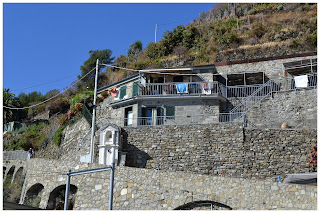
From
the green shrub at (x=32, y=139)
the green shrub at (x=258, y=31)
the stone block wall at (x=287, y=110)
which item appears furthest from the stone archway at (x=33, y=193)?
the green shrub at (x=258, y=31)

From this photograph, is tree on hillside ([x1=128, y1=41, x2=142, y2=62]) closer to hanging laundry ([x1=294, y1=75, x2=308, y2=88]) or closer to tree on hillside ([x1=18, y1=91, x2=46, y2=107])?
tree on hillside ([x1=18, y1=91, x2=46, y2=107])

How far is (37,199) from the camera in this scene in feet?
67.6

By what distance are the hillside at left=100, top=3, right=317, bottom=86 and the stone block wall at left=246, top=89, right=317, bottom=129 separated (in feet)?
30.5

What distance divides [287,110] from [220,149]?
506cm

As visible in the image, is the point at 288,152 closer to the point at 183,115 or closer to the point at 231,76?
the point at 183,115

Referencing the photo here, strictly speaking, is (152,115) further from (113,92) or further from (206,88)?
(206,88)

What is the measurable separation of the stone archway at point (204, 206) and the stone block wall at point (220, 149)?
511cm

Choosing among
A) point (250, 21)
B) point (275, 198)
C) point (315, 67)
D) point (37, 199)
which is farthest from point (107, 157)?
point (250, 21)

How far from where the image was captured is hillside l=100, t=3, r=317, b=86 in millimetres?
35062

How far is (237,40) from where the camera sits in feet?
129

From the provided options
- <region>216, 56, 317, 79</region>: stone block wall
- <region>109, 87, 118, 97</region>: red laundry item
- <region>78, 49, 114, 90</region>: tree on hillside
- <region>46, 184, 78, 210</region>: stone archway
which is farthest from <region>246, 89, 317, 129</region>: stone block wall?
<region>78, 49, 114, 90</region>: tree on hillside

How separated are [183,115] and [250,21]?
23162 mm

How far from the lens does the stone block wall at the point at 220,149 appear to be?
832 inches

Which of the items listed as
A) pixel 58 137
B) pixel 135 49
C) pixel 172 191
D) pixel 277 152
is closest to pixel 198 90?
pixel 277 152
